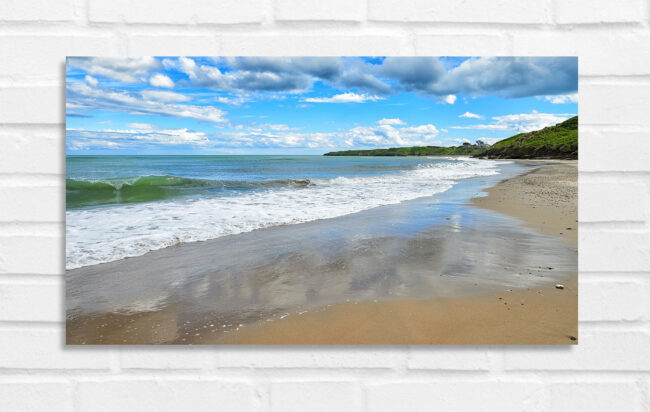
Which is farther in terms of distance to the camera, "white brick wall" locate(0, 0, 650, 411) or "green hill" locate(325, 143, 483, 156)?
"green hill" locate(325, 143, 483, 156)

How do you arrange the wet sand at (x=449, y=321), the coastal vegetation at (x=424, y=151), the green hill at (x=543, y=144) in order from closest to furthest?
the wet sand at (x=449, y=321) → the green hill at (x=543, y=144) → the coastal vegetation at (x=424, y=151)

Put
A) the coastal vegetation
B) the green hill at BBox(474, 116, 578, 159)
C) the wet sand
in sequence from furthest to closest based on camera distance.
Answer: the coastal vegetation → the green hill at BBox(474, 116, 578, 159) → the wet sand

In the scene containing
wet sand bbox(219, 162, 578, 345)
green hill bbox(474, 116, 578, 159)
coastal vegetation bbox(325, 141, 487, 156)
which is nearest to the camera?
wet sand bbox(219, 162, 578, 345)

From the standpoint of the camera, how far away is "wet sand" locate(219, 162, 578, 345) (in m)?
1.40
